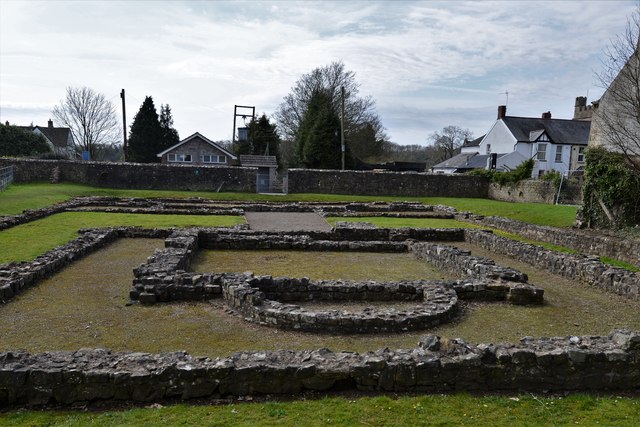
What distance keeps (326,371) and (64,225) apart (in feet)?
55.2

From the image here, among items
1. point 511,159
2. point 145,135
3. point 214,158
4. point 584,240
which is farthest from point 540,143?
point 145,135

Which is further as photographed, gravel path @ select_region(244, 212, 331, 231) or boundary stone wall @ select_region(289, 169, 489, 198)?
boundary stone wall @ select_region(289, 169, 489, 198)

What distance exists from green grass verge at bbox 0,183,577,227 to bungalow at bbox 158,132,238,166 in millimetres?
13933

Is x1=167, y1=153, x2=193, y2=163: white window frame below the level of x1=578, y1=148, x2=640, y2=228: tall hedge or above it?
above

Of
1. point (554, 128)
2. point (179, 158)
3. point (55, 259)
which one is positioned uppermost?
point (554, 128)

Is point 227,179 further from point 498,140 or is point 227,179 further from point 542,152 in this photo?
point 542,152

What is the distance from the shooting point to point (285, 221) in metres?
24.5

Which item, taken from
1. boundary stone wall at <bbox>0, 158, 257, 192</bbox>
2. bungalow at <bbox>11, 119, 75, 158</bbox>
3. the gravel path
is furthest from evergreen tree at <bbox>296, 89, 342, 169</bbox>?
bungalow at <bbox>11, 119, 75, 158</bbox>

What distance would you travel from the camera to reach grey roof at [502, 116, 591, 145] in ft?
166

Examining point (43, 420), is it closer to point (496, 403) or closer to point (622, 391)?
point (496, 403)

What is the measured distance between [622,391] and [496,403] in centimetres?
217

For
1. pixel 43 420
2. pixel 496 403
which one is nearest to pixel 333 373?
pixel 496 403

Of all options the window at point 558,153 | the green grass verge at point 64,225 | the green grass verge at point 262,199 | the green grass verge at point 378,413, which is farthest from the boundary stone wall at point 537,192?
the green grass verge at point 378,413

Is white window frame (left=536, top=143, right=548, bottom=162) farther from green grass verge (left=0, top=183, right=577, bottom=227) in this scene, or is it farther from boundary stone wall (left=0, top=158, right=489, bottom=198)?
green grass verge (left=0, top=183, right=577, bottom=227)
